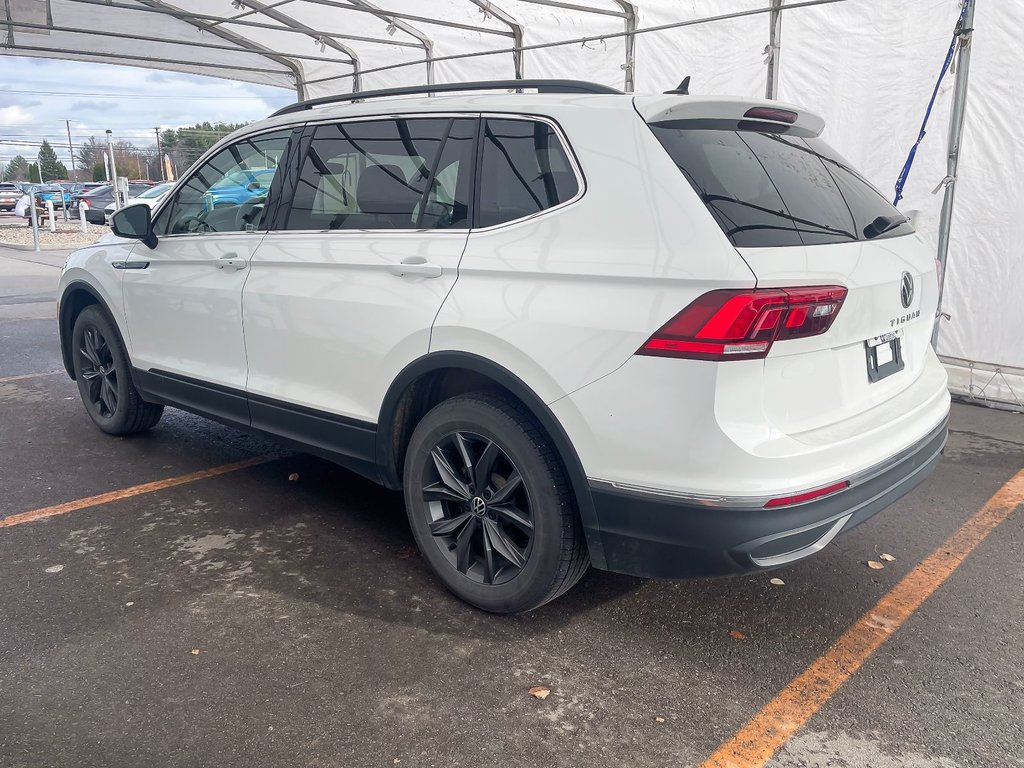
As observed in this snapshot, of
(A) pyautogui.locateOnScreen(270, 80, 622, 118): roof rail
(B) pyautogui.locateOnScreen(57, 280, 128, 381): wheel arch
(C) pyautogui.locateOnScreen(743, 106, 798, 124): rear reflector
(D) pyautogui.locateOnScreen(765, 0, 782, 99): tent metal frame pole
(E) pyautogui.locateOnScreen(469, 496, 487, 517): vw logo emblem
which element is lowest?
(E) pyautogui.locateOnScreen(469, 496, 487, 517): vw logo emblem

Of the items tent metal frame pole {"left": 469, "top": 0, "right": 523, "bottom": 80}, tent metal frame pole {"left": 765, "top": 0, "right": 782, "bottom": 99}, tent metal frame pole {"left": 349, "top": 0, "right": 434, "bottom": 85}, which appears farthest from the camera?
tent metal frame pole {"left": 349, "top": 0, "right": 434, "bottom": 85}

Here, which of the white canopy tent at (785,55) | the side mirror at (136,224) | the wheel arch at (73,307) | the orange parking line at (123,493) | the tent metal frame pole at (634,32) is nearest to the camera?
the orange parking line at (123,493)

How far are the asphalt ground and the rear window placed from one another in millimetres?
1386

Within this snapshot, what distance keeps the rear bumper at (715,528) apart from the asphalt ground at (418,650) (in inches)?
16.9

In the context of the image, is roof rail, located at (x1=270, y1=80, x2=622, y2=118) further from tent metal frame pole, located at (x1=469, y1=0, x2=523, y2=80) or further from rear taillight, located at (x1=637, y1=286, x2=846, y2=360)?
tent metal frame pole, located at (x1=469, y1=0, x2=523, y2=80)

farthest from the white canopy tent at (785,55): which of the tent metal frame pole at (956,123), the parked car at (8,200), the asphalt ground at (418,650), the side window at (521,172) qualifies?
the parked car at (8,200)

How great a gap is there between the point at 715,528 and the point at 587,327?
27.6 inches

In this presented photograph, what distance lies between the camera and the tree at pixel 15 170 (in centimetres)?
9128

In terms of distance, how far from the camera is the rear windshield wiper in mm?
2930

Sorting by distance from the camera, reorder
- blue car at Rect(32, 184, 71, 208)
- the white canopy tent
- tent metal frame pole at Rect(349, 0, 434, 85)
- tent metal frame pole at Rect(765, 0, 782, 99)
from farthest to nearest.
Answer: blue car at Rect(32, 184, 71, 208) < tent metal frame pole at Rect(349, 0, 434, 85) < tent metal frame pole at Rect(765, 0, 782, 99) < the white canopy tent

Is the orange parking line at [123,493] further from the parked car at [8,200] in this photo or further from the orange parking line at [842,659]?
the parked car at [8,200]

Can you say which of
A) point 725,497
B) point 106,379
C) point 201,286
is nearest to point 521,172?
point 725,497

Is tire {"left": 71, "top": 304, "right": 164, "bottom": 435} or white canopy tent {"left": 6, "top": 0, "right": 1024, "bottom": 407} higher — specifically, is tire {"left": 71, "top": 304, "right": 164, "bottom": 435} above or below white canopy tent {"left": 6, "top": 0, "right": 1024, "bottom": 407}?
below

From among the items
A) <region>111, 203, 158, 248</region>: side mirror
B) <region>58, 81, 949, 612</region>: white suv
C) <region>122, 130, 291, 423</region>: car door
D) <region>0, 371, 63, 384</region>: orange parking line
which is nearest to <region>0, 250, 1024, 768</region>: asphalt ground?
<region>58, 81, 949, 612</region>: white suv
